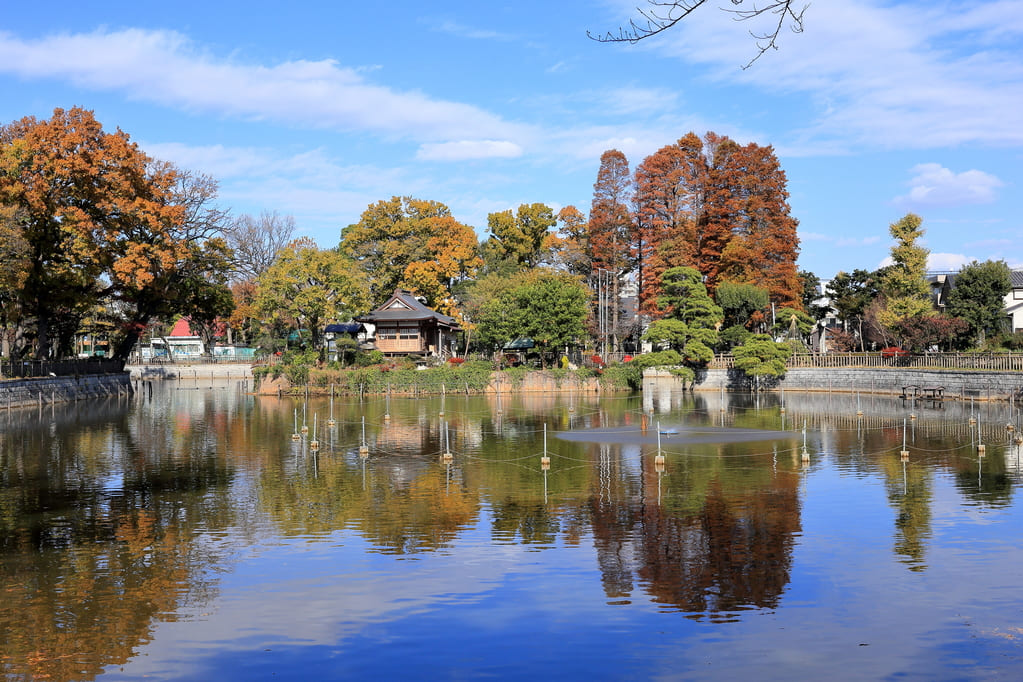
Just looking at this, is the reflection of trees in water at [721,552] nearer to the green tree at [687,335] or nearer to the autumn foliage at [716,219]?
the green tree at [687,335]

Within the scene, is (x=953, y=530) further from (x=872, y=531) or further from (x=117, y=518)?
(x=117, y=518)

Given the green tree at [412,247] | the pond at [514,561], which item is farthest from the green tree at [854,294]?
the pond at [514,561]

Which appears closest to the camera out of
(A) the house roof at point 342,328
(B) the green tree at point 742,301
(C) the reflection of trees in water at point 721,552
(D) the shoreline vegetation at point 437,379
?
(C) the reflection of trees in water at point 721,552

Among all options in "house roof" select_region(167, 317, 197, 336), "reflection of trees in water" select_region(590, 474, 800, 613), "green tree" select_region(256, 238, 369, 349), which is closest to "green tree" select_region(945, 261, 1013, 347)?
"green tree" select_region(256, 238, 369, 349)

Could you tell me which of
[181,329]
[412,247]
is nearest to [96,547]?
[412,247]

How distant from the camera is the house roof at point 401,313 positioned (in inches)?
Answer: 2923

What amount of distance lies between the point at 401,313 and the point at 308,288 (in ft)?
33.5

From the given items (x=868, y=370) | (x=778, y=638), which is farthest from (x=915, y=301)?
(x=778, y=638)

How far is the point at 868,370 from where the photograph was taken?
61.3 metres

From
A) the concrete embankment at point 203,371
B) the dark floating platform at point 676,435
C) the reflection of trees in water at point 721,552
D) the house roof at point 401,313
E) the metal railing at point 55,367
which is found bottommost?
the reflection of trees in water at point 721,552

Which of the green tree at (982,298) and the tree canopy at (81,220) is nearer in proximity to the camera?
the tree canopy at (81,220)

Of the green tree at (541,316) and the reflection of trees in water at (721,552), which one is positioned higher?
the green tree at (541,316)

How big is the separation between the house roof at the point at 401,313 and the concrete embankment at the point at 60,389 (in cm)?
1990

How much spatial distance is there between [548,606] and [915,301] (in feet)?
203
